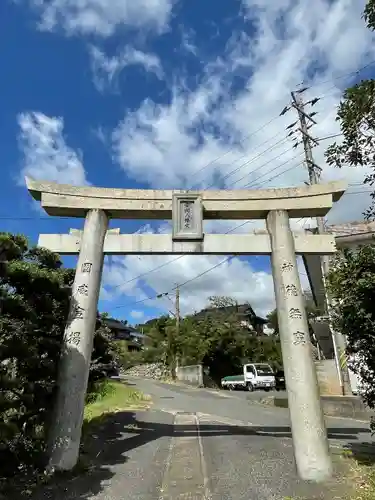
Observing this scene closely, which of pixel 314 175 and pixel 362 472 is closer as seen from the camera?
pixel 362 472

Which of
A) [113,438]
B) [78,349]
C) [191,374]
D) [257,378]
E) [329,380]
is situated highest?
[191,374]

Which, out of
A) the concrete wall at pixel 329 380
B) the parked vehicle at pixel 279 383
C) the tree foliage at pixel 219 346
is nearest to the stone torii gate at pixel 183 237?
the concrete wall at pixel 329 380

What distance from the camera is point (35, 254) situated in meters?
7.10

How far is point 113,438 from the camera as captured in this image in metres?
9.01

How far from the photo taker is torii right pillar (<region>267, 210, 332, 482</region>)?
6.38 meters

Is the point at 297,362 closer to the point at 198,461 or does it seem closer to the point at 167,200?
the point at 198,461

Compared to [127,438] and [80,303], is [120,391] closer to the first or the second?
[127,438]

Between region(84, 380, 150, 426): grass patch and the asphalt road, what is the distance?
1.31 meters

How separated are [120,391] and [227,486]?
13857 millimetres

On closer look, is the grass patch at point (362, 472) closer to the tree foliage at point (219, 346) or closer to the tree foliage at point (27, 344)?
the tree foliage at point (27, 344)

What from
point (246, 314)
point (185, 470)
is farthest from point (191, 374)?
point (185, 470)

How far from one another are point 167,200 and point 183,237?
0.93 meters

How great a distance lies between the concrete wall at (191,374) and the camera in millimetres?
30691

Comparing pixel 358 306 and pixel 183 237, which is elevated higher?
pixel 183 237
